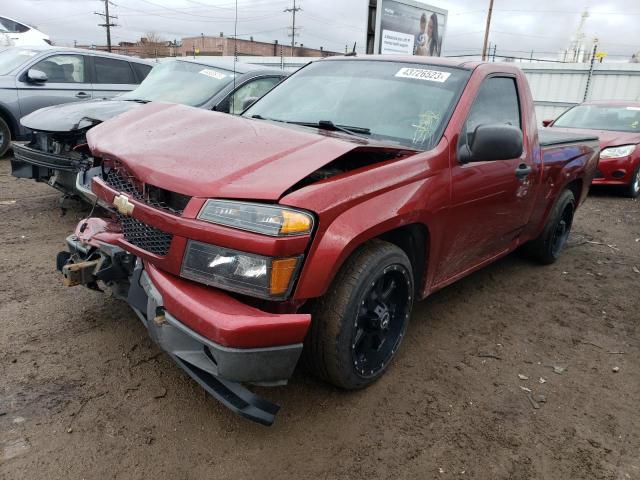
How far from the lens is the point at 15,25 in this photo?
48.6ft

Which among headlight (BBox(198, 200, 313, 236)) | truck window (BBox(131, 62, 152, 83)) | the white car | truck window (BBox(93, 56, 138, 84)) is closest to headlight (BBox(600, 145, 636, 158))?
truck window (BBox(131, 62, 152, 83))

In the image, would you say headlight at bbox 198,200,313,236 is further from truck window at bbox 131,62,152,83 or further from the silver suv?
truck window at bbox 131,62,152,83

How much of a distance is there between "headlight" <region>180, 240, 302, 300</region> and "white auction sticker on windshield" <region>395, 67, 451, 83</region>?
175cm

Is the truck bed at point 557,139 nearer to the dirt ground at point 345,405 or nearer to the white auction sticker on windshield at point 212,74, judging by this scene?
the dirt ground at point 345,405

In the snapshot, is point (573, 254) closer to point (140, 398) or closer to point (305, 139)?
point (305, 139)

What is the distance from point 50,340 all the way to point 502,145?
2775mm

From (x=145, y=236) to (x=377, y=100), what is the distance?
5.52 ft

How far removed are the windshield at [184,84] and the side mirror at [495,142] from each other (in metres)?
3.52

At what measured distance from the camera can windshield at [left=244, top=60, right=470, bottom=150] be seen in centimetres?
296

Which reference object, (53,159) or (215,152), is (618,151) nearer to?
(215,152)

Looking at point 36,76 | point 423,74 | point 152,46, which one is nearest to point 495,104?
point 423,74

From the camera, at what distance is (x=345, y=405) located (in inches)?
100

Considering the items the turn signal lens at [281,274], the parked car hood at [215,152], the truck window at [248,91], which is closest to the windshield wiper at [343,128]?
the parked car hood at [215,152]

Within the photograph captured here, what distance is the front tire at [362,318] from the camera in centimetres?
230
